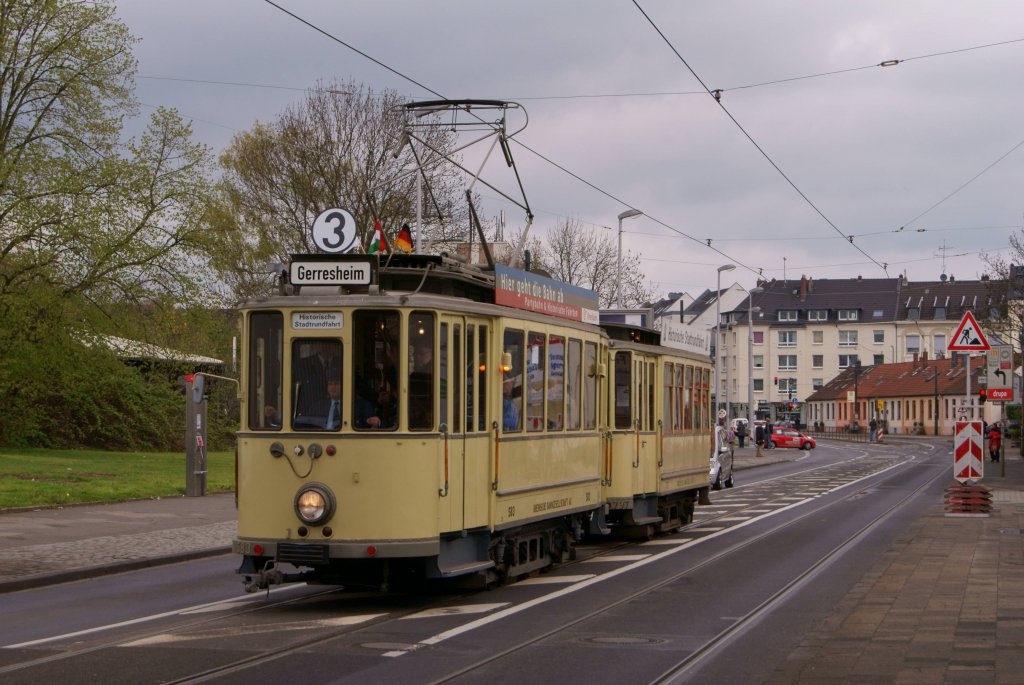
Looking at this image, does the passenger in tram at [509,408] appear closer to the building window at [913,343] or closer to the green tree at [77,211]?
the green tree at [77,211]

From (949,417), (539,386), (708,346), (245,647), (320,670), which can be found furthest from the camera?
(949,417)

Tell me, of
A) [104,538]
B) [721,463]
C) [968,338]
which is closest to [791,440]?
[721,463]

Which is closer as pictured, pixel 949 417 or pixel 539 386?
pixel 539 386

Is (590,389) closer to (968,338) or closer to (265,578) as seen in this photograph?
(265,578)

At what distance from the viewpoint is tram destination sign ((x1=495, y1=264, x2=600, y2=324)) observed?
13.7m

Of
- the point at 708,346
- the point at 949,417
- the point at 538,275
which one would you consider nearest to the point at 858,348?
the point at 949,417

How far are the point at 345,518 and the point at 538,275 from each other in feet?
13.8

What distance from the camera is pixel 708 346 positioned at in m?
23.9

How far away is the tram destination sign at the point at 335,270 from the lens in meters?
12.1

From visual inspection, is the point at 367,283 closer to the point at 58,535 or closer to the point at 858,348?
the point at 58,535

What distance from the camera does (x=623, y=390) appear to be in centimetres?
1855

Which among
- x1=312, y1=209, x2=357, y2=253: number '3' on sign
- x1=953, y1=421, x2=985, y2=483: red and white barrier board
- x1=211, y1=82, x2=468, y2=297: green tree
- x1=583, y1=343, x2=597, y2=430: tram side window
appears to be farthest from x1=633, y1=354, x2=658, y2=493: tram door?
x1=211, y1=82, x2=468, y2=297: green tree

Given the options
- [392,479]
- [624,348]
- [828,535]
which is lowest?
[828,535]

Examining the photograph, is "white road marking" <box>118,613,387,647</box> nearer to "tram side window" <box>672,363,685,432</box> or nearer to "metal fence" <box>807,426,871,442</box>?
"tram side window" <box>672,363,685,432</box>
